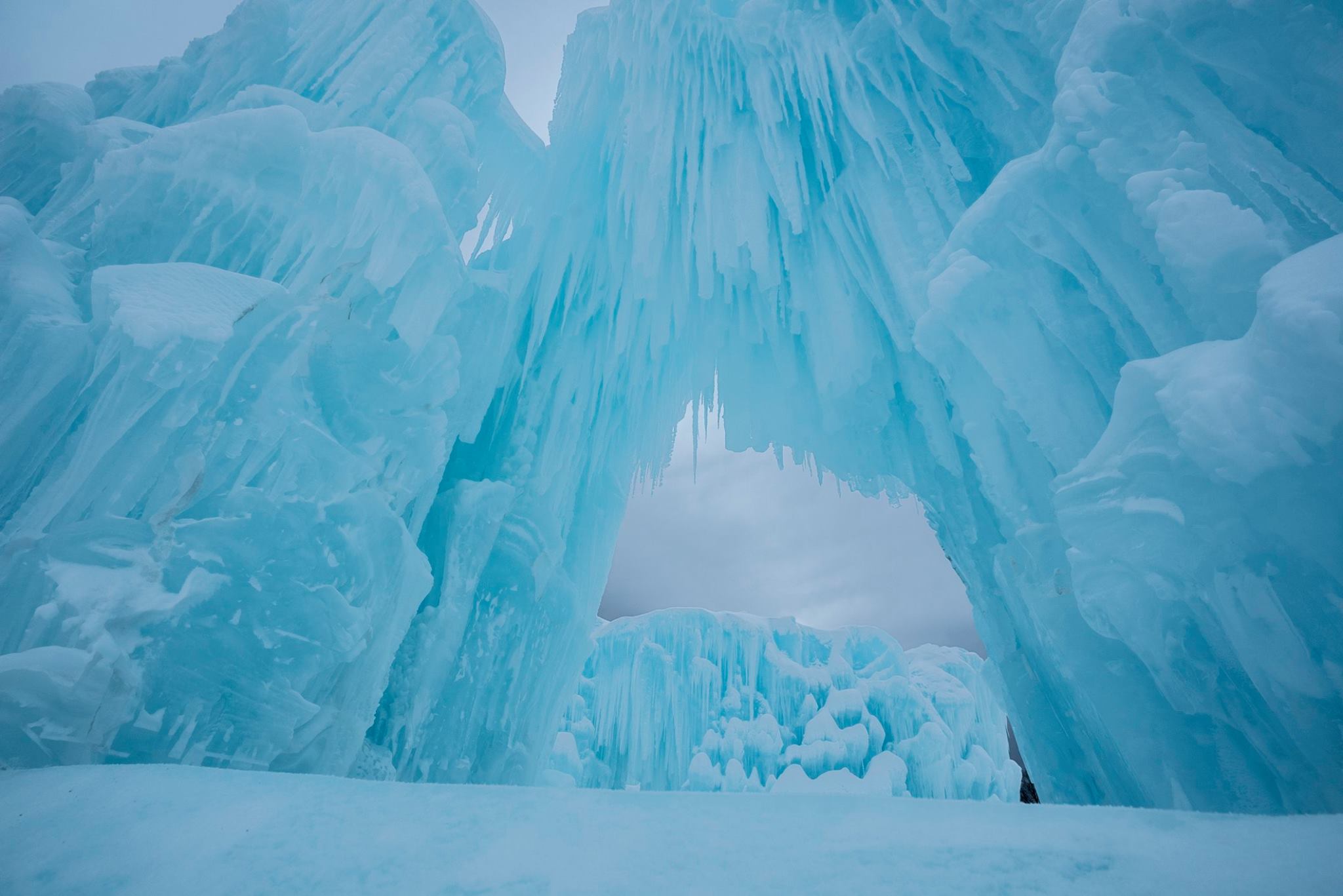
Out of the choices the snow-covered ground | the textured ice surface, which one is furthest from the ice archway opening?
the textured ice surface

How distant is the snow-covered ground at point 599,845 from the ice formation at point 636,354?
0.99 m

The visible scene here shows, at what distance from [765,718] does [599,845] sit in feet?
57.1

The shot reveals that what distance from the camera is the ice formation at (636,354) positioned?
252cm

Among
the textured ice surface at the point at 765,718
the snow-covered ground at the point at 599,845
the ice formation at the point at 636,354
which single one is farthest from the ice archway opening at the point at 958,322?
the textured ice surface at the point at 765,718

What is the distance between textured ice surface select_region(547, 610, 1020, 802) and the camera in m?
16.7

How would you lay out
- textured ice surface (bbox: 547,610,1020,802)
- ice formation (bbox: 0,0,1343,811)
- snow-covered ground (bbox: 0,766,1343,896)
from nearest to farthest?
snow-covered ground (bbox: 0,766,1343,896) < ice formation (bbox: 0,0,1343,811) < textured ice surface (bbox: 547,610,1020,802)

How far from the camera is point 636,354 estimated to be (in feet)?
24.6

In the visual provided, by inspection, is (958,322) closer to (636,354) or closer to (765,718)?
(636,354)

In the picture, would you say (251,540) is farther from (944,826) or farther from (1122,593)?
(1122,593)

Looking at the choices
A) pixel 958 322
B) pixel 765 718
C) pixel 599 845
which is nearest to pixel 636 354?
pixel 958 322

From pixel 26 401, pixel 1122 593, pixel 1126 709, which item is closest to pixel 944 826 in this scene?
pixel 1122 593

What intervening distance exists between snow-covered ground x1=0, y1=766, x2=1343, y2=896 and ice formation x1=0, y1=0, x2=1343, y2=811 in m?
0.99

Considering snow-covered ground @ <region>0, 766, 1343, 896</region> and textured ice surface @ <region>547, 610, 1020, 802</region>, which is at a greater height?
textured ice surface @ <region>547, 610, 1020, 802</region>

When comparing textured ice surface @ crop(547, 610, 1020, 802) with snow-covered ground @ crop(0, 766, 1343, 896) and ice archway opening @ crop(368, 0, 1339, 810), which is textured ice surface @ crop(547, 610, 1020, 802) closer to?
ice archway opening @ crop(368, 0, 1339, 810)
